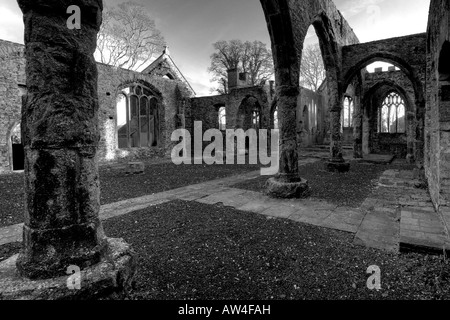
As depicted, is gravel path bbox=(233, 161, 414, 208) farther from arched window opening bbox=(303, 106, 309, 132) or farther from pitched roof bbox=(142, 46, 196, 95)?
pitched roof bbox=(142, 46, 196, 95)

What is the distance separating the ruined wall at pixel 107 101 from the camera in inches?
379

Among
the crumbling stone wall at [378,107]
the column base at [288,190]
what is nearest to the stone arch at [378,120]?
the crumbling stone wall at [378,107]

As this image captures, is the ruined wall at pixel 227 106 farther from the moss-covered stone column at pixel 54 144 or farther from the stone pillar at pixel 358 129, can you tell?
the moss-covered stone column at pixel 54 144

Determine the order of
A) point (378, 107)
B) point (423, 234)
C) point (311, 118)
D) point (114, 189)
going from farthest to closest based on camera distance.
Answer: point (311, 118), point (378, 107), point (114, 189), point (423, 234)

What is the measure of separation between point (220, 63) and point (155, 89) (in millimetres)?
17822

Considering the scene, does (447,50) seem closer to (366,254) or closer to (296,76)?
(296,76)

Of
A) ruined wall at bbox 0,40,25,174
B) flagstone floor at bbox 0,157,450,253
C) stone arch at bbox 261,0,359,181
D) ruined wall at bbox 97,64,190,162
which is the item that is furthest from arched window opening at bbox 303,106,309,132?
ruined wall at bbox 0,40,25,174

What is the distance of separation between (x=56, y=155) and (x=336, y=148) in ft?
32.0

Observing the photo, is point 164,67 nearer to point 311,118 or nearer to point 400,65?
point 311,118

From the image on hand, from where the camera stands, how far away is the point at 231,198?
18.0 ft

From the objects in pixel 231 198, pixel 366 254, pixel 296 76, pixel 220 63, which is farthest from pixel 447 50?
pixel 220 63

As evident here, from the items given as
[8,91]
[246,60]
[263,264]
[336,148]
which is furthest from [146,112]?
[246,60]

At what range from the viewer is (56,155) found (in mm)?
1712
